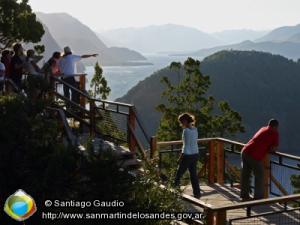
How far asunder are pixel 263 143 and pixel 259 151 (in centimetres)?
16

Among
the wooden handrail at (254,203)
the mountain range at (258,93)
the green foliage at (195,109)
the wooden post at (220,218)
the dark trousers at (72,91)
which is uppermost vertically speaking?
the dark trousers at (72,91)

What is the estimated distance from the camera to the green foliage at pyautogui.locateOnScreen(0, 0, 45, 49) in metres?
25.4

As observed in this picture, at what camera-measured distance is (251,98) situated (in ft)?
604

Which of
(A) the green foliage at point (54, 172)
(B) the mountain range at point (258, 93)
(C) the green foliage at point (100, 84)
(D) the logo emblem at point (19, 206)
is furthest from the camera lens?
(B) the mountain range at point (258, 93)

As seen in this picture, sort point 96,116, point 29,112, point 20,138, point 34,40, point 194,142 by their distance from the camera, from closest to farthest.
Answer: point 20,138 < point 29,112 < point 194,142 < point 96,116 < point 34,40

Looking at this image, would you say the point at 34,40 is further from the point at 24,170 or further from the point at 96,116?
the point at 24,170

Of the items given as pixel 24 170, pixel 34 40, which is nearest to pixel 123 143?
pixel 24 170

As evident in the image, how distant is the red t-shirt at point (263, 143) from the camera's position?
8945 millimetres

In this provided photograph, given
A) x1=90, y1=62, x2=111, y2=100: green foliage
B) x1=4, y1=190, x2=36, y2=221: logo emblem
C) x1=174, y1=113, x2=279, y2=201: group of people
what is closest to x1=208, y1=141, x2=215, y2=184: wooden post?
x1=174, y1=113, x2=279, y2=201: group of people

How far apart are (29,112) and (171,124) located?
3833cm

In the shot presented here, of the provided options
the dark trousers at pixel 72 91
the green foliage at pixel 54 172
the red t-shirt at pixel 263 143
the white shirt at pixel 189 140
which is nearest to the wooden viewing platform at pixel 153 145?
the dark trousers at pixel 72 91

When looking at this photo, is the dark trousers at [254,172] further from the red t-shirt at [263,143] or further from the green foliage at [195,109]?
the green foliage at [195,109]

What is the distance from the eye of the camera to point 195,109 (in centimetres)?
4591

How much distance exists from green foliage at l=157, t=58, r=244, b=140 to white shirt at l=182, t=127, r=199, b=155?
110 feet
